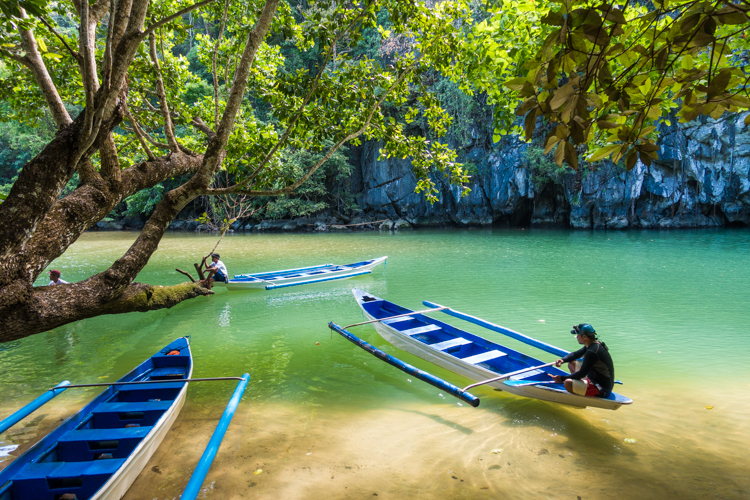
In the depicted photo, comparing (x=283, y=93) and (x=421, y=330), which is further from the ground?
(x=283, y=93)

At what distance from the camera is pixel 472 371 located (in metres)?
4.63

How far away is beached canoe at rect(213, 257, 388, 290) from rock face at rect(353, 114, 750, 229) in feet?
57.7

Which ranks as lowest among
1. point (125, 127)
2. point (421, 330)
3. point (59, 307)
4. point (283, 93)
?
point (421, 330)

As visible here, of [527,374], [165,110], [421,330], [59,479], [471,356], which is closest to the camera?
[59,479]

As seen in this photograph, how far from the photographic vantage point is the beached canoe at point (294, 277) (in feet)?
32.5

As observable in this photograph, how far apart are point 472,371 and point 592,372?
1.30 m

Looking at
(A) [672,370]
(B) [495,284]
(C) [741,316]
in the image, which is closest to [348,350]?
(A) [672,370]

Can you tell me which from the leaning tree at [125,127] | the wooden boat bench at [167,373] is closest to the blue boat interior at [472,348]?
the leaning tree at [125,127]

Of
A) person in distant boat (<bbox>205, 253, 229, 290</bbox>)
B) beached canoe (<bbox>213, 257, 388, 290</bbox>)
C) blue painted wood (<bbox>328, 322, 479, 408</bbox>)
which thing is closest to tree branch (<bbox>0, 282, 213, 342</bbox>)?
blue painted wood (<bbox>328, 322, 479, 408</bbox>)

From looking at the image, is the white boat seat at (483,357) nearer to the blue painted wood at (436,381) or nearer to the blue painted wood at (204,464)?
the blue painted wood at (436,381)

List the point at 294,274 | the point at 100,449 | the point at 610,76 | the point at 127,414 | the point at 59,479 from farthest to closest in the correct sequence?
the point at 294,274
the point at 127,414
the point at 100,449
the point at 59,479
the point at 610,76

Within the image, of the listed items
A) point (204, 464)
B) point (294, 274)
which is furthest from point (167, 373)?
point (294, 274)

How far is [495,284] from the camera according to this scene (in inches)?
405

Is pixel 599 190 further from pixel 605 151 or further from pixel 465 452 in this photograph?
pixel 605 151
